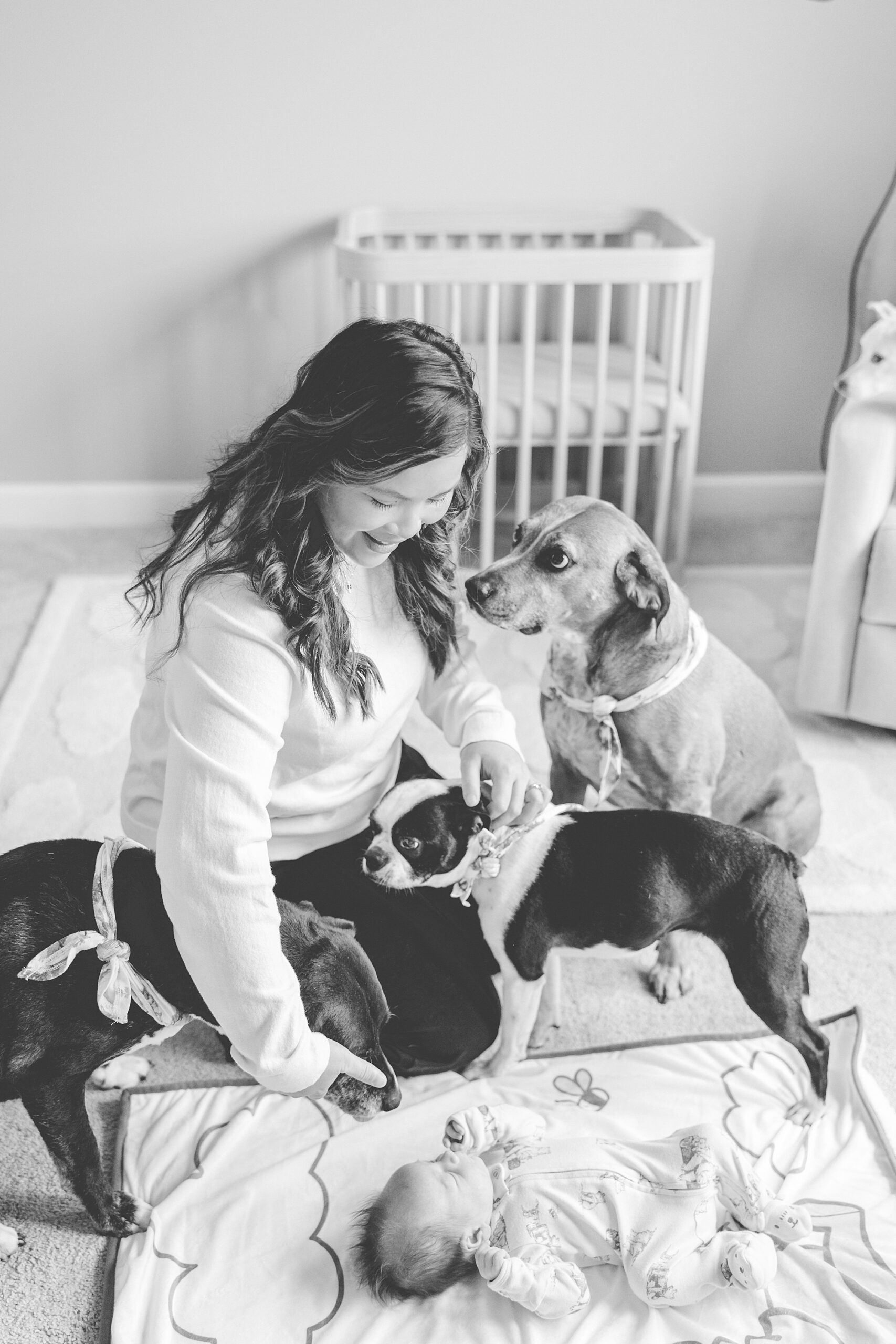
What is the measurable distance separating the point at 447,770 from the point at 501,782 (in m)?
0.86

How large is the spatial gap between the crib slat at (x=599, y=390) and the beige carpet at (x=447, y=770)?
0.45 m

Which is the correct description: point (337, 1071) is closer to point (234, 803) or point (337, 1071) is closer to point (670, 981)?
point (234, 803)

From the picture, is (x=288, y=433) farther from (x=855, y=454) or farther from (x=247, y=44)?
(x=247, y=44)

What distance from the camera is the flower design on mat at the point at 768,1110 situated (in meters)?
1.45

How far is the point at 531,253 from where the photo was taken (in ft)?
8.90

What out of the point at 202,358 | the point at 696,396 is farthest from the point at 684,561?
the point at 202,358

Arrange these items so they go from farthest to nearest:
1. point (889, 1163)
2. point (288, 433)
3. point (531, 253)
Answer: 1. point (531, 253)
2. point (889, 1163)
3. point (288, 433)

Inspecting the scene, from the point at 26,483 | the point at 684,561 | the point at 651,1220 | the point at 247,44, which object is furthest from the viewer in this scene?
the point at 26,483

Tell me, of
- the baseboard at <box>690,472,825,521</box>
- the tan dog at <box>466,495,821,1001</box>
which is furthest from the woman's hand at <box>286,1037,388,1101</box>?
the baseboard at <box>690,472,825,521</box>

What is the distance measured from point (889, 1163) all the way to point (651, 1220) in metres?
0.38

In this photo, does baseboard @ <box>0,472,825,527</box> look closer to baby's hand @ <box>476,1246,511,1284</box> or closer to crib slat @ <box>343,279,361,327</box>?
crib slat @ <box>343,279,361,327</box>

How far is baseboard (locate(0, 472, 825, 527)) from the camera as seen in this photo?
348cm

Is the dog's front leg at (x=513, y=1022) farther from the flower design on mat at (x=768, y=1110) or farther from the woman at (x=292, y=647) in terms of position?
the flower design on mat at (x=768, y=1110)

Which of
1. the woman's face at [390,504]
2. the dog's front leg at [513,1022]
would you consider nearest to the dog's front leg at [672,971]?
the dog's front leg at [513,1022]
